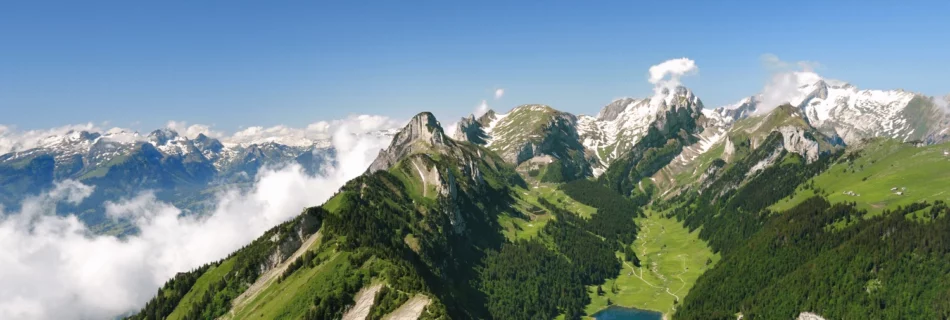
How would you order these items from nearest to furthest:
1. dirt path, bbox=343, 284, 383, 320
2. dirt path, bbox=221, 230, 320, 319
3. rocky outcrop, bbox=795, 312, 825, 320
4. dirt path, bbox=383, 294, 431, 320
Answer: dirt path, bbox=383, 294, 431, 320
dirt path, bbox=343, 284, 383, 320
dirt path, bbox=221, 230, 320, 319
rocky outcrop, bbox=795, 312, 825, 320

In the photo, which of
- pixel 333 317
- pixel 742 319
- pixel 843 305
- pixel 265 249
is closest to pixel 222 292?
pixel 265 249

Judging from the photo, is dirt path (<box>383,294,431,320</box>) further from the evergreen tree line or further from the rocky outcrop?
the rocky outcrop

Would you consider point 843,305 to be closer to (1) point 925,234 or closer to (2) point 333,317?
(1) point 925,234

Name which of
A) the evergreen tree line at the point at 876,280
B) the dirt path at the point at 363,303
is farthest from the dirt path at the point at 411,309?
the evergreen tree line at the point at 876,280

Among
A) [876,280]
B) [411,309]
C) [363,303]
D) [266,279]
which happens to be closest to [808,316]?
[876,280]

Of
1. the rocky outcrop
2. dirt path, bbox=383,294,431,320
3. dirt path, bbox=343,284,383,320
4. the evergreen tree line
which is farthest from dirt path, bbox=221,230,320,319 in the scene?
the rocky outcrop

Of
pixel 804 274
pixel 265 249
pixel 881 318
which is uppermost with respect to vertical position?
pixel 265 249
